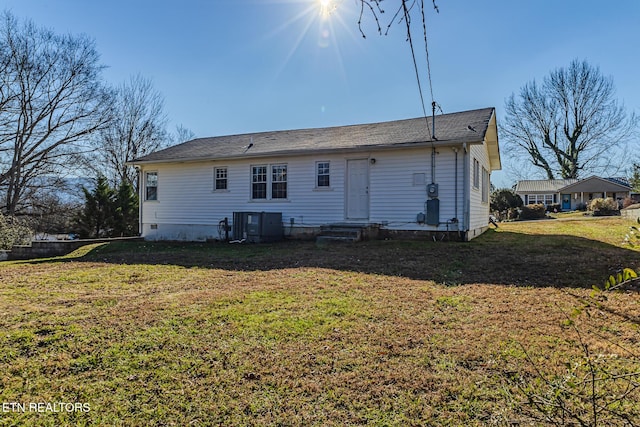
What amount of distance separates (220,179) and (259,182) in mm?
1661

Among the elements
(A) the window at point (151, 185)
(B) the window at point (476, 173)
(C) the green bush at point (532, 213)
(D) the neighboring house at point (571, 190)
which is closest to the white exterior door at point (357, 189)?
(B) the window at point (476, 173)

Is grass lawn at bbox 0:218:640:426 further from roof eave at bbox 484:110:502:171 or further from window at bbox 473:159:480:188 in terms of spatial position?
roof eave at bbox 484:110:502:171

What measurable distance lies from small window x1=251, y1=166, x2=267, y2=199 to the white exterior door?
10.3 feet

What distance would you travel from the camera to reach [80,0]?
9.84 metres

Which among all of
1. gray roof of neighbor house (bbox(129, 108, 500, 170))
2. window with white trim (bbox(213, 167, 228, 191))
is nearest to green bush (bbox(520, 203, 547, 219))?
gray roof of neighbor house (bbox(129, 108, 500, 170))

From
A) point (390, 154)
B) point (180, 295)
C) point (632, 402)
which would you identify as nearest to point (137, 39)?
point (390, 154)

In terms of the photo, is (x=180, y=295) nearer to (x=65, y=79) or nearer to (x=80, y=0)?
(x=80, y=0)

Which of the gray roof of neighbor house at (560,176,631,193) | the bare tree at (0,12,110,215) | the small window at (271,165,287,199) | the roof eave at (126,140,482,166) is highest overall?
the bare tree at (0,12,110,215)

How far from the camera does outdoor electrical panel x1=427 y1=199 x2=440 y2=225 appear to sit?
11.0 meters

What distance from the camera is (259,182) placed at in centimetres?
1369

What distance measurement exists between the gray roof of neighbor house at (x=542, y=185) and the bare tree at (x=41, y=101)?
1593 inches

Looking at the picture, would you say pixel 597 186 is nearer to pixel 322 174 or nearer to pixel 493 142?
pixel 493 142

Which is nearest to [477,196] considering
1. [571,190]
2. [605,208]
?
[605,208]

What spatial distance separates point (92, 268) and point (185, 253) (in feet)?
Answer: 8.52
